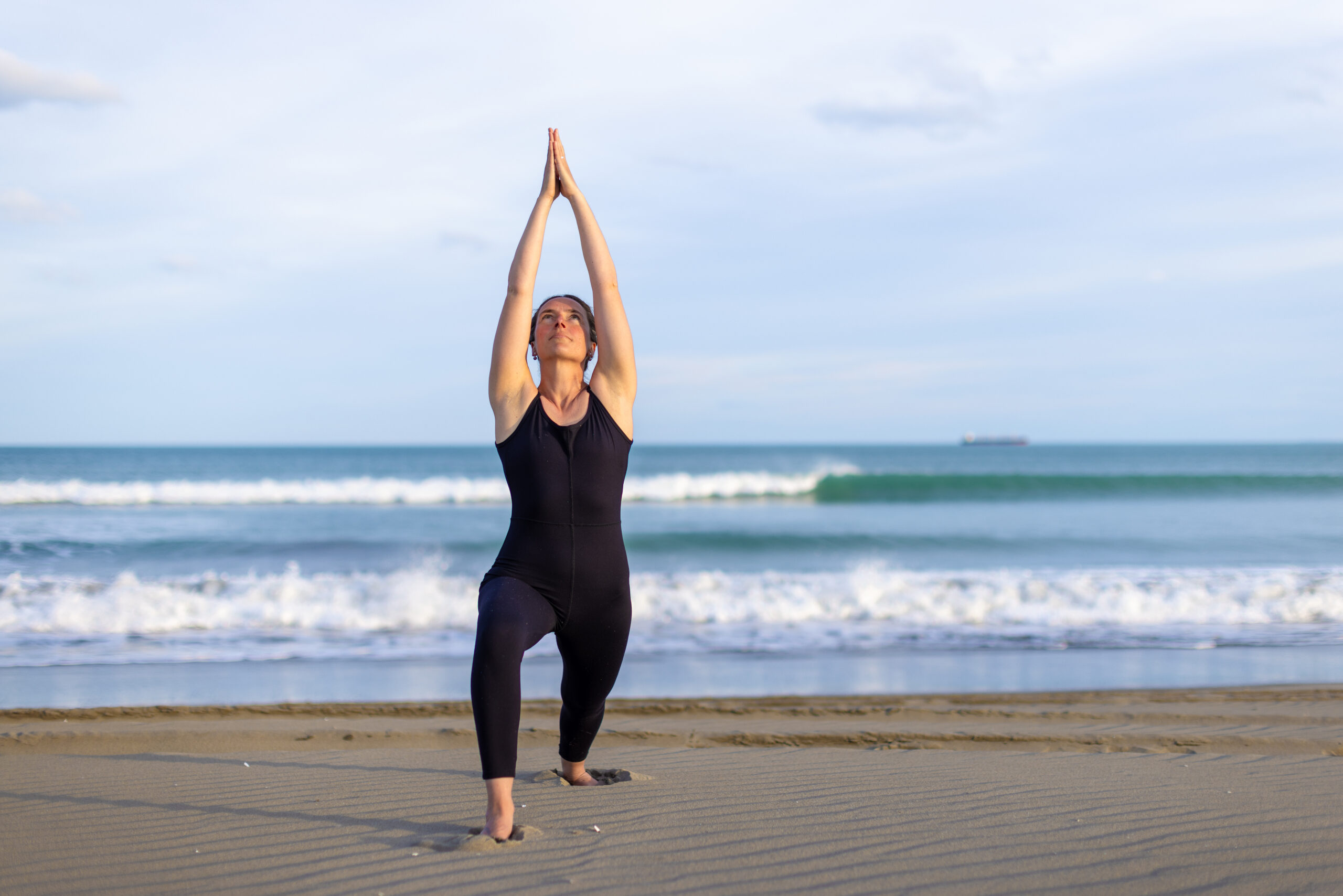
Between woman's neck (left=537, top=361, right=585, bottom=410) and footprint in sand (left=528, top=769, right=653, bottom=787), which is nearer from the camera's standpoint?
woman's neck (left=537, top=361, right=585, bottom=410)

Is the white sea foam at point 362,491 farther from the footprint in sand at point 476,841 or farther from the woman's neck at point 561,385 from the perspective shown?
the footprint in sand at point 476,841

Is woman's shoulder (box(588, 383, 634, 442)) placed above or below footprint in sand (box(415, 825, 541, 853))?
above

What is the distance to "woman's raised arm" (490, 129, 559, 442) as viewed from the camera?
3389 millimetres

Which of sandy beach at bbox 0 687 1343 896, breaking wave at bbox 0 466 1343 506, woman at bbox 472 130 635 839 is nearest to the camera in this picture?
sandy beach at bbox 0 687 1343 896

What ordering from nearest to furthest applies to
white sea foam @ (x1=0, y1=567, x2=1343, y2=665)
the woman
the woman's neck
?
the woman → the woman's neck → white sea foam @ (x1=0, y1=567, x2=1343, y2=665)

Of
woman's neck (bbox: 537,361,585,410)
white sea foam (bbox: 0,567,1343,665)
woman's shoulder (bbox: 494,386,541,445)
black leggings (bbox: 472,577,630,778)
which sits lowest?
white sea foam (bbox: 0,567,1343,665)

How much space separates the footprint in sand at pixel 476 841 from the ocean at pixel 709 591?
3.73 m

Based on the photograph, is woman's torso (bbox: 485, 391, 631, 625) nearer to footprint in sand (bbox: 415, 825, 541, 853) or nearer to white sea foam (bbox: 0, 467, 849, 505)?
footprint in sand (bbox: 415, 825, 541, 853)

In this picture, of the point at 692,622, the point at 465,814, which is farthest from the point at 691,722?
the point at 692,622

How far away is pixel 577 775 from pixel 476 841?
0.99 metres

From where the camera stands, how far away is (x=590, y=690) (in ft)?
11.9

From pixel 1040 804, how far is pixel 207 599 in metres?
10.3

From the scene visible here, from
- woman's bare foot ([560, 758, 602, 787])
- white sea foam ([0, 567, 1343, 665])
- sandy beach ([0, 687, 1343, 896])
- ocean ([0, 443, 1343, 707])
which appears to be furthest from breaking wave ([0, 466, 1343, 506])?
woman's bare foot ([560, 758, 602, 787])

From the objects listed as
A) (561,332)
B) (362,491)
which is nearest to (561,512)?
(561,332)
